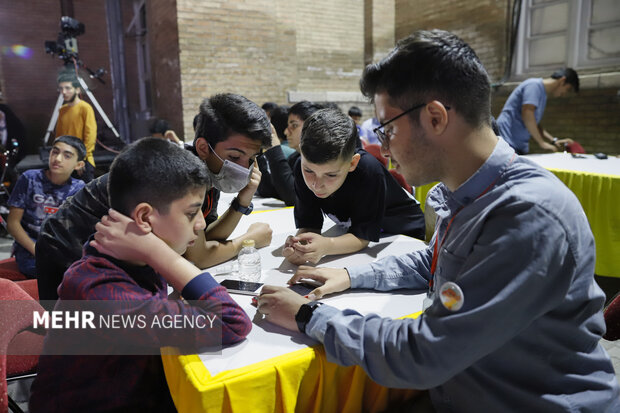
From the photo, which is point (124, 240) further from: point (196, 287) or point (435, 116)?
point (435, 116)

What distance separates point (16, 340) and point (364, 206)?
142 centimetres

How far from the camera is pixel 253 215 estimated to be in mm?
2205

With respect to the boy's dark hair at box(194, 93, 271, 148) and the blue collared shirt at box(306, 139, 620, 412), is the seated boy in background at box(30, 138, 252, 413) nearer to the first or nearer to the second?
the blue collared shirt at box(306, 139, 620, 412)

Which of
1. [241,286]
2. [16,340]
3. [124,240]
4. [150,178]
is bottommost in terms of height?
[16,340]

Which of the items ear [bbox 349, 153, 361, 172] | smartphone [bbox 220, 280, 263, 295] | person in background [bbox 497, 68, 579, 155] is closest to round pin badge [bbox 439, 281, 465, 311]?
smartphone [bbox 220, 280, 263, 295]

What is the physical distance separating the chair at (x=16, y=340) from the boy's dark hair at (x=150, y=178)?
581mm

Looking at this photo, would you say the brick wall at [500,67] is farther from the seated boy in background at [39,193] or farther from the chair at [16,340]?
the chair at [16,340]

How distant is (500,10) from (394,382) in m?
7.30

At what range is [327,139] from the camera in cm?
159

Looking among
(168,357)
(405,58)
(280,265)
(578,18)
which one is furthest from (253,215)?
(578,18)

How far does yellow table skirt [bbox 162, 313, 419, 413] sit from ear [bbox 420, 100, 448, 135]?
0.53 meters

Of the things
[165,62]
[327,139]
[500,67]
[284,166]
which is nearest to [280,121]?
[284,166]

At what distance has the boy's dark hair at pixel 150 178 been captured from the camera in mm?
999

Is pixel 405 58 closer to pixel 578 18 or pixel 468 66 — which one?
pixel 468 66
